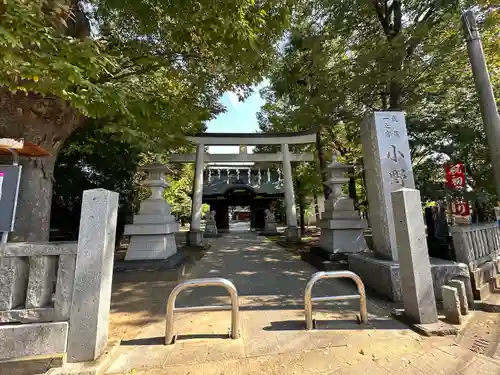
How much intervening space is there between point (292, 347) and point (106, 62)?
4.63 meters

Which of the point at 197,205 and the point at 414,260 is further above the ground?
the point at 197,205

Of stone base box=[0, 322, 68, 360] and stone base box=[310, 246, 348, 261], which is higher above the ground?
stone base box=[310, 246, 348, 261]

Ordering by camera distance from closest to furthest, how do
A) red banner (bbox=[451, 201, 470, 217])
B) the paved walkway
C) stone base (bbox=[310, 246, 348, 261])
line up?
the paved walkway < stone base (bbox=[310, 246, 348, 261]) < red banner (bbox=[451, 201, 470, 217])

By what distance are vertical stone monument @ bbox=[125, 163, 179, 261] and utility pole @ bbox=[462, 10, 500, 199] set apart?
7.20 meters

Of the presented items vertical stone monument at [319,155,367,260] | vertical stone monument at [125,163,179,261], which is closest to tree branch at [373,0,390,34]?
vertical stone monument at [319,155,367,260]

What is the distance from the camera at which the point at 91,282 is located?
8.54ft

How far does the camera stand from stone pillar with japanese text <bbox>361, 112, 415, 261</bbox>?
5.08m

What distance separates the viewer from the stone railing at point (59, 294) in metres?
2.49

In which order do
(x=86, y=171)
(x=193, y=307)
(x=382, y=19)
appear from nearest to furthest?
(x=193, y=307), (x=382, y=19), (x=86, y=171)

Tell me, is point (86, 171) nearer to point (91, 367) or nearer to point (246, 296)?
point (246, 296)

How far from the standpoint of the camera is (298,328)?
328 cm

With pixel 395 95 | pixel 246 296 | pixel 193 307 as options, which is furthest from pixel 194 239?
pixel 395 95

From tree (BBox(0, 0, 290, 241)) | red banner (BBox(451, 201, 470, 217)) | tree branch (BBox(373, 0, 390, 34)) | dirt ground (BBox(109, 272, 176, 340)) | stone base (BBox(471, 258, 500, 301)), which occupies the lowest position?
dirt ground (BBox(109, 272, 176, 340))

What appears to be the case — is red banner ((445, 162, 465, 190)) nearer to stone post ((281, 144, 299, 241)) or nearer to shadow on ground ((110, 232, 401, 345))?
shadow on ground ((110, 232, 401, 345))
